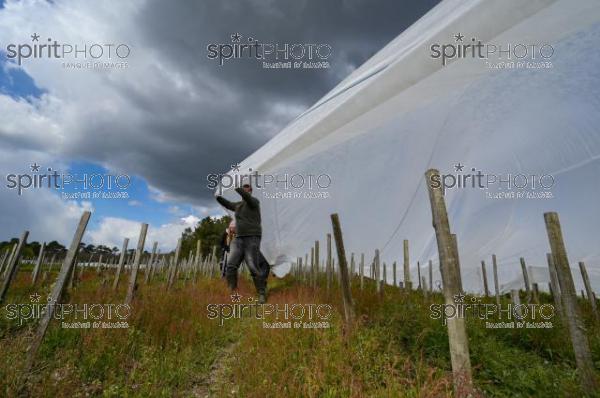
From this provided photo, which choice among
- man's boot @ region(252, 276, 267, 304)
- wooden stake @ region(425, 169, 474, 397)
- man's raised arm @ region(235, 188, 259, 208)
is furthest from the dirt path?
man's raised arm @ region(235, 188, 259, 208)

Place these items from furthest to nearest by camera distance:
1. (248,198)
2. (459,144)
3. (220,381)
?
(459,144), (248,198), (220,381)

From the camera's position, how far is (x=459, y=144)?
6281 millimetres

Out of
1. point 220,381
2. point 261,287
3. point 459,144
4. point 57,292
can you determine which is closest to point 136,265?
point 57,292

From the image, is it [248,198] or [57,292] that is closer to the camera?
[57,292]

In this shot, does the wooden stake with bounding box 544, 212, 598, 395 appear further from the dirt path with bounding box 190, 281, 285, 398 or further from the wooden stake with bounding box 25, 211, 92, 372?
the wooden stake with bounding box 25, 211, 92, 372

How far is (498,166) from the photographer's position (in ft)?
24.0

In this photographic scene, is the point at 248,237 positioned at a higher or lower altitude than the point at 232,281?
higher

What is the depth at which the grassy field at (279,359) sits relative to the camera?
8.98ft

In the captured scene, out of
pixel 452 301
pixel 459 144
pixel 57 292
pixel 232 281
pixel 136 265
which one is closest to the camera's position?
pixel 452 301

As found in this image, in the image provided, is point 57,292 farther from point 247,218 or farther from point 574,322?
point 574,322

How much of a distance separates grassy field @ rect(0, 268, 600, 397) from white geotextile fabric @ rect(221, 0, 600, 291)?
246 centimetres

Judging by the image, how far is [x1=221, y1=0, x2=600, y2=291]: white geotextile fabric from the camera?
3.12 meters

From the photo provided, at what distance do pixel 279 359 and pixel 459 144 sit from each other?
17.4 feet

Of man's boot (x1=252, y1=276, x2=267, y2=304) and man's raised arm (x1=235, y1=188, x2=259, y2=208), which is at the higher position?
man's raised arm (x1=235, y1=188, x2=259, y2=208)
